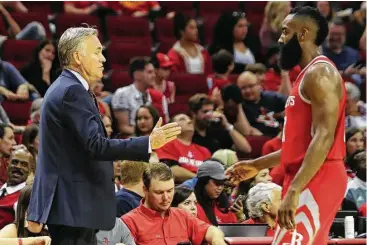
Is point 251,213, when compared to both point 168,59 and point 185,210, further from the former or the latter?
point 168,59

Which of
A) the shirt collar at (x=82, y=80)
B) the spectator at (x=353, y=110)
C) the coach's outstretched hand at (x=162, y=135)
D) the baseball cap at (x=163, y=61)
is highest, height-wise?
the shirt collar at (x=82, y=80)

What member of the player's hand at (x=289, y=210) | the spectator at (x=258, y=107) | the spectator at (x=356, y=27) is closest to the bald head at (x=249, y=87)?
the spectator at (x=258, y=107)

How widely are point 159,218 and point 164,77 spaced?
4.27 metres

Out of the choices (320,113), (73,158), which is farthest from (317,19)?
(73,158)

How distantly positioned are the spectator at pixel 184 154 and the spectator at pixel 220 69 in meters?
1.75

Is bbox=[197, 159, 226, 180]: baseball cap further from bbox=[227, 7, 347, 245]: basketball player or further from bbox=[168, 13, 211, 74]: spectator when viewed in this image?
bbox=[168, 13, 211, 74]: spectator

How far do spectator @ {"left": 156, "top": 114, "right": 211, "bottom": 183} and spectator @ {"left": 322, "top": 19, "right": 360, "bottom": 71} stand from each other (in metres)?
3.29

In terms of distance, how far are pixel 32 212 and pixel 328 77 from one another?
1.47 m

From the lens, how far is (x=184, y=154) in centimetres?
828

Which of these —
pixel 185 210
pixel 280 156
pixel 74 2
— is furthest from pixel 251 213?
pixel 74 2

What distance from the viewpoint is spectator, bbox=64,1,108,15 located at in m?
11.1

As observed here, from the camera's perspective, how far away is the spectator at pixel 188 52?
10.4 metres

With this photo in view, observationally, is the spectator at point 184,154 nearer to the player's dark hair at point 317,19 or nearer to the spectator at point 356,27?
the player's dark hair at point 317,19

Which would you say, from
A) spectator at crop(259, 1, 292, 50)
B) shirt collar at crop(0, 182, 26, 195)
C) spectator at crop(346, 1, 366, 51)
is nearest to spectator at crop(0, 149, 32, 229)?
shirt collar at crop(0, 182, 26, 195)
